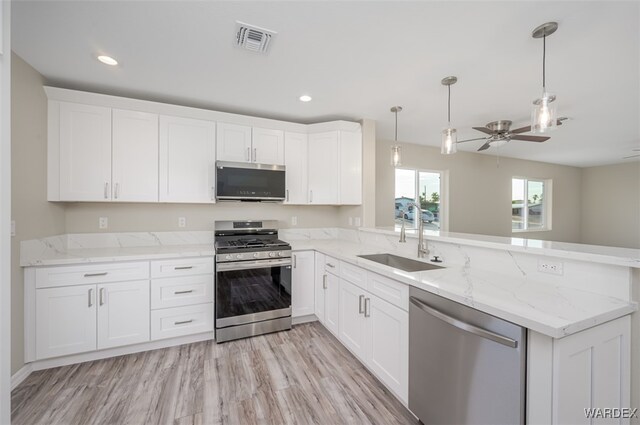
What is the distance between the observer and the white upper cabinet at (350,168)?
3.27 meters

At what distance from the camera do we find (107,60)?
205 centimetres

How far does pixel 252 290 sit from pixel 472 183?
16.4 feet

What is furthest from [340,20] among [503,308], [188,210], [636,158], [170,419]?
[636,158]

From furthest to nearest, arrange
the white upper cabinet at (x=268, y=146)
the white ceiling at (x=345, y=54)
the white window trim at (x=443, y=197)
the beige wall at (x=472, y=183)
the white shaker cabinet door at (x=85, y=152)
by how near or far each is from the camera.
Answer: the white window trim at (x=443, y=197)
the beige wall at (x=472, y=183)
the white upper cabinet at (x=268, y=146)
the white shaker cabinet door at (x=85, y=152)
the white ceiling at (x=345, y=54)

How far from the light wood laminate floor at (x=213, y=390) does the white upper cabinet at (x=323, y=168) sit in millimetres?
1744

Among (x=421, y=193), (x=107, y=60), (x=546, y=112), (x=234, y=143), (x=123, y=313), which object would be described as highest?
(x=107, y=60)

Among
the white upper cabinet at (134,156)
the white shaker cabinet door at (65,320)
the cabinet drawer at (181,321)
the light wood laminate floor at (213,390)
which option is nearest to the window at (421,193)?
the light wood laminate floor at (213,390)

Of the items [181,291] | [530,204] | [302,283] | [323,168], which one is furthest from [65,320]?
[530,204]

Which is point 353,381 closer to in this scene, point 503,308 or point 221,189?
point 503,308

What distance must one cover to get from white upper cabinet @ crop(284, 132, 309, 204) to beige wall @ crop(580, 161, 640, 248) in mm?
8412

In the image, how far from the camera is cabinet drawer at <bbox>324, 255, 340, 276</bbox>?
8.43ft

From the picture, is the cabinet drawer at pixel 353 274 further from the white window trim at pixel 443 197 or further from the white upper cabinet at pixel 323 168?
the white window trim at pixel 443 197

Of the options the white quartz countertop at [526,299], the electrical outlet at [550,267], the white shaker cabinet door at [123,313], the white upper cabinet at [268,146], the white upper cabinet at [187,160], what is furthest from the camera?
the white upper cabinet at [268,146]

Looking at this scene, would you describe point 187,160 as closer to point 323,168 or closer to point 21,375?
point 323,168
